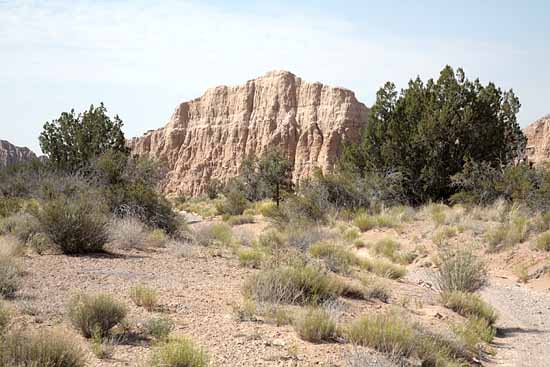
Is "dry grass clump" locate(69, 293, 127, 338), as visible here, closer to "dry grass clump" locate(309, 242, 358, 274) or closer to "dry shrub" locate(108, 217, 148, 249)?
"dry grass clump" locate(309, 242, 358, 274)

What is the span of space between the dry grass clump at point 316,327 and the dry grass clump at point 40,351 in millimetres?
2708

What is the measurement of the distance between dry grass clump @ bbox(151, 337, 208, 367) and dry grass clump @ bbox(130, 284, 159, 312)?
7.75 feet

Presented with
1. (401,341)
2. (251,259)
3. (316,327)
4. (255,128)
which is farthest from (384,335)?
(255,128)

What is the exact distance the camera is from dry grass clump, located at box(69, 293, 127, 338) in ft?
21.7

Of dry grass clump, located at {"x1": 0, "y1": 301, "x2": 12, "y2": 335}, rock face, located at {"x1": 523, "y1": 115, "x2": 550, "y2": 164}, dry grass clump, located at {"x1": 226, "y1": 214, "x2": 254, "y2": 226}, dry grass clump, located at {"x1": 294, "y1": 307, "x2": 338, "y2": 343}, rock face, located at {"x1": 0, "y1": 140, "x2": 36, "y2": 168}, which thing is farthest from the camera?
rock face, located at {"x1": 0, "y1": 140, "x2": 36, "y2": 168}

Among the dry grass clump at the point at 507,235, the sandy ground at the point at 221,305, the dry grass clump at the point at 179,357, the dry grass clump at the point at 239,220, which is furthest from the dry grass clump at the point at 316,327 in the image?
the dry grass clump at the point at 239,220

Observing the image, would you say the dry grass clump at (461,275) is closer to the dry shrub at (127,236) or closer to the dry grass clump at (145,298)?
the dry grass clump at (145,298)

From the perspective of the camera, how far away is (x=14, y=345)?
517 cm

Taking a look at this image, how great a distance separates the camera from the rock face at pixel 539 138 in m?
68.9

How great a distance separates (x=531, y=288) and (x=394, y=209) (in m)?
12.2

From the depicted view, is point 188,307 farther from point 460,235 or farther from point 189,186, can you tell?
point 189,186

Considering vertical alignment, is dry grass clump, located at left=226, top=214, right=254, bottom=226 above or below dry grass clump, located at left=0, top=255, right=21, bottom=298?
below

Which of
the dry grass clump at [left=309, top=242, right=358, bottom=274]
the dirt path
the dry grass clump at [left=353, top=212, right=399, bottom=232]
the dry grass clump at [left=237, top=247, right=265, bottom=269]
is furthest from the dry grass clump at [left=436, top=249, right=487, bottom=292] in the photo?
the dry grass clump at [left=353, top=212, right=399, bottom=232]

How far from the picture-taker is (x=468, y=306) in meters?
9.89
